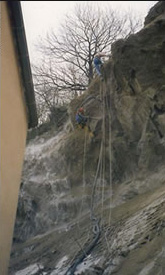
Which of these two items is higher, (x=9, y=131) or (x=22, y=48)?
(x=22, y=48)

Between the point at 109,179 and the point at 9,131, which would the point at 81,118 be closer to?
the point at 109,179

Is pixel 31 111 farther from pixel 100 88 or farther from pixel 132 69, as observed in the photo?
pixel 100 88

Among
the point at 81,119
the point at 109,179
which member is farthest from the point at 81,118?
the point at 109,179

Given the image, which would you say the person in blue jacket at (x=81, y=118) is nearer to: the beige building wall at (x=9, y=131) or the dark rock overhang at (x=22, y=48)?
the dark rock overhang at (x=22, y=48)

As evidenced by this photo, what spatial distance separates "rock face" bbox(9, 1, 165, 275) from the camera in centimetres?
1010

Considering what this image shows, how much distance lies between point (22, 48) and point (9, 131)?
1357 mm

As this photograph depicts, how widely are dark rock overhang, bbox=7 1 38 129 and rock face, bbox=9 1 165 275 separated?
4.20 m

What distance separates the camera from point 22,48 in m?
6.12

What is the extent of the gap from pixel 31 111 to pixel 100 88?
289 inches

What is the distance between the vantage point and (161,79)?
497 inches

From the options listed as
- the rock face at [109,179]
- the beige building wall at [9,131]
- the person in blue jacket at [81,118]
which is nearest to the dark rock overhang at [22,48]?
the beige building wall at [9,131]

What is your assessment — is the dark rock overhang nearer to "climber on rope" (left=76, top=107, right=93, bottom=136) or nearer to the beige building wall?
the beige building wall

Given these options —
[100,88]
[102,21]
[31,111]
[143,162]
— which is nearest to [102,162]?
[143,162]

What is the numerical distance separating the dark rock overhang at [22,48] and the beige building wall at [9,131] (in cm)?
10
